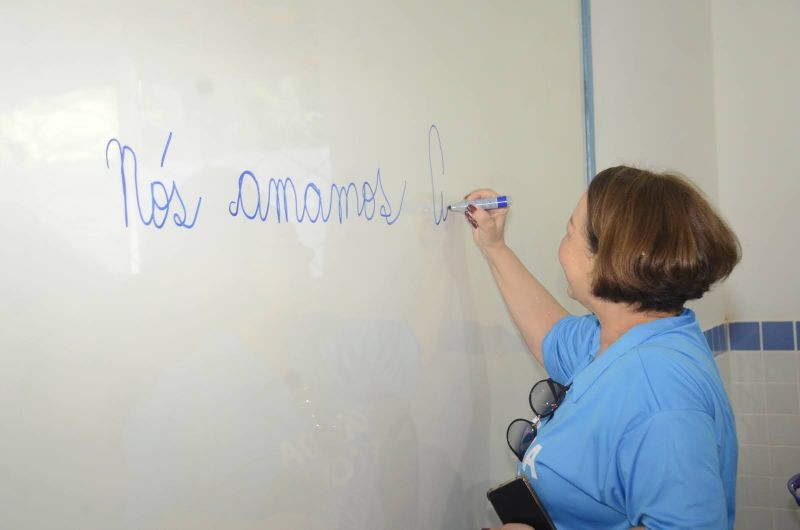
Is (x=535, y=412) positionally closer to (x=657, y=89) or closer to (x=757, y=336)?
(x=657, y=89)

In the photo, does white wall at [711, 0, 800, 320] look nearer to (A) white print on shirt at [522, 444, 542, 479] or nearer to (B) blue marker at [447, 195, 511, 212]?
(B) blue marker at [447, 195, 511, 212]

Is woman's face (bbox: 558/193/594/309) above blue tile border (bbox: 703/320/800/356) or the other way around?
above

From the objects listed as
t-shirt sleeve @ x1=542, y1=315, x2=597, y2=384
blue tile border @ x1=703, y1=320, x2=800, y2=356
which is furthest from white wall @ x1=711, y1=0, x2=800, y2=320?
t-shirt sleeve @ x1=542, y1=315, x2=597, y2=384

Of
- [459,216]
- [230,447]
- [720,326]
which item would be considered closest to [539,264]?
[459,216]

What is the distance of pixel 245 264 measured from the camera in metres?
0.73

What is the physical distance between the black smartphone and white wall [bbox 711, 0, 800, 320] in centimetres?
159

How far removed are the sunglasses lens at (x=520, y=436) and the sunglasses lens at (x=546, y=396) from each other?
29 mm

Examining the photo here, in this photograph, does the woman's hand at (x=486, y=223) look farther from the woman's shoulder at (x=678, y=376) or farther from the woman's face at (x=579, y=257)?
the woman's shoulder at (x=678, y=376)

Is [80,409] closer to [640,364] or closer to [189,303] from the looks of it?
[189,303]

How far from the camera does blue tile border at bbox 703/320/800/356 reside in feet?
7.12

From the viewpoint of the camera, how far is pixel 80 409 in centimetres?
59

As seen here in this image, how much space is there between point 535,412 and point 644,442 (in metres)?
0.35

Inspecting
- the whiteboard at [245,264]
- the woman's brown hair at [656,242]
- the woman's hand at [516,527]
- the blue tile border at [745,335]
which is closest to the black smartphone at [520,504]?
the woman's hand at [516,527]

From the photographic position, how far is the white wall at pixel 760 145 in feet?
7.05
